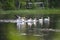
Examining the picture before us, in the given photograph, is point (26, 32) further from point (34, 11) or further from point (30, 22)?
point (34, 11)

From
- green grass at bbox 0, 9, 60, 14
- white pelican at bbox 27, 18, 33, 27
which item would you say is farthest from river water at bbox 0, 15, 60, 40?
green grass at bbox 0, 9, 60, 14

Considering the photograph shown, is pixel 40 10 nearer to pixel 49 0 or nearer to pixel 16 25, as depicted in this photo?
pixel 49 0

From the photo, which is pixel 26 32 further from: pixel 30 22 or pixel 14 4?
pixel 14 4

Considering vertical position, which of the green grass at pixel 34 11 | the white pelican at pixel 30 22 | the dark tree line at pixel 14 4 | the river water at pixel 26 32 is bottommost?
the river water at pixel 26 32

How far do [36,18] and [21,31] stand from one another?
15 centimetres

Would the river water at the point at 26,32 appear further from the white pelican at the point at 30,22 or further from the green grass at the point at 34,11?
the green grass at the point at 34,11

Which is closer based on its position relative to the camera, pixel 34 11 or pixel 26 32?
pixel 34 11

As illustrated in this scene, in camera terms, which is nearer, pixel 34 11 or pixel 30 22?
pixel 34 11

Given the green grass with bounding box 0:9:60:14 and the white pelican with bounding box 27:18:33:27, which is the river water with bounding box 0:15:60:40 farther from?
the green grass with bounding box 0:9:60:14

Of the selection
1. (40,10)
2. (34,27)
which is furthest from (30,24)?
(40,10)

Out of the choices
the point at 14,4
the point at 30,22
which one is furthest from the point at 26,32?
the point at 14,4

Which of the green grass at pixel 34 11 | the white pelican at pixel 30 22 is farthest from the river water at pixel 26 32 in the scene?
the green grass at pixel 34 11

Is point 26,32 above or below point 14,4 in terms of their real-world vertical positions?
below

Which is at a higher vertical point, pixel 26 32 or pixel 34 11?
pixel 34 11
